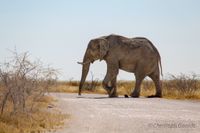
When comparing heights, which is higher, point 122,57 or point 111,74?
point 122,57

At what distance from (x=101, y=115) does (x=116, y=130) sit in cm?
394

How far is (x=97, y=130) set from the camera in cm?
1270

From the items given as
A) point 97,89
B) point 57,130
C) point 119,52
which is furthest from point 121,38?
point 57,130

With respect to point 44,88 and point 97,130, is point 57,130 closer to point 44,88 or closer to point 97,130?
point 97,130

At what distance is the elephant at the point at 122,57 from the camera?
3053 cm

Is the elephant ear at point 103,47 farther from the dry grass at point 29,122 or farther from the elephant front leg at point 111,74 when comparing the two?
the dry grass at point 29,122

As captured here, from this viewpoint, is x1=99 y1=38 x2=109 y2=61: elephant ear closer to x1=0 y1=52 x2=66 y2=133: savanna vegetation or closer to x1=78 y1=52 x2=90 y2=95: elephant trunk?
x1=78 y1=52 x2=90 y2=95: elephant trunk

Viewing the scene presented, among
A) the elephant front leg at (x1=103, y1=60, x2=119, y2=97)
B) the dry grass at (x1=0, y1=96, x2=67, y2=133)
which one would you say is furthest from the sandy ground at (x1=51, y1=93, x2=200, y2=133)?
the elephant front leg at (x1=103, y1=60, x2=119, y2=97)

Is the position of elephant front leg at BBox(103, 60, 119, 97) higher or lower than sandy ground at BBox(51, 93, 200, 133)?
higher

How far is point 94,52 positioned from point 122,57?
1708mm

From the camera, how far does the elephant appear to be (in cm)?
3053

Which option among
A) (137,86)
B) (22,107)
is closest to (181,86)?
(137,86)

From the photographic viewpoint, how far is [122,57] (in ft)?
101

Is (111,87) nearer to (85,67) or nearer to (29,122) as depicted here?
(85,67)
